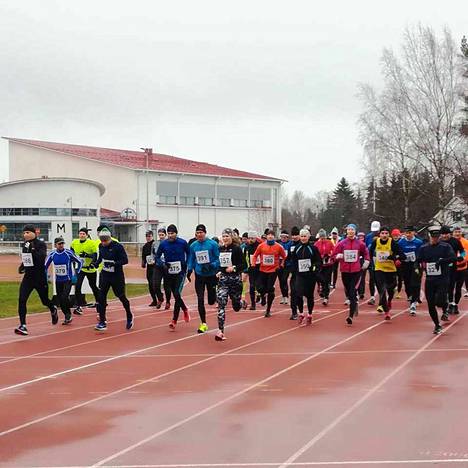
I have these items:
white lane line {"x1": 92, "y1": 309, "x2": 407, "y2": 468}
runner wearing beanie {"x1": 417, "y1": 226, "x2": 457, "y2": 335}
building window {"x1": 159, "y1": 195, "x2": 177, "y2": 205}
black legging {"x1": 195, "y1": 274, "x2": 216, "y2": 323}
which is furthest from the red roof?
white lane line {"x1": 92, "y1": 309, "x2": 407, "y2": 468}

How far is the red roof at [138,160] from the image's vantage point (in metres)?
80.8

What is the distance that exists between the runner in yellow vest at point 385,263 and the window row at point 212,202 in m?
65.0

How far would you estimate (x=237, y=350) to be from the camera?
38.3ft

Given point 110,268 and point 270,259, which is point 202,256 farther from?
point 270,259

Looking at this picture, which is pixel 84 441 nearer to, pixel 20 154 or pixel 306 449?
pixel 306 449

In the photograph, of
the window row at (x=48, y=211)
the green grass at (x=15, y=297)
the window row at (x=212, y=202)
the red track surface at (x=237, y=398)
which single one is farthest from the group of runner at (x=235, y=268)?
the window row at (x=212, y=202)

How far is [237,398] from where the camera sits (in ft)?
26.8

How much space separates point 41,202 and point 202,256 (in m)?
57.5

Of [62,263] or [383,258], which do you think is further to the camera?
[383,258]

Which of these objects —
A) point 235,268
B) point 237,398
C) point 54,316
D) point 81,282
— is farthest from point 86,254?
point 237,398

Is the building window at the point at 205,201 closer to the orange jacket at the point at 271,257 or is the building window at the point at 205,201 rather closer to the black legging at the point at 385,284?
the orange jacket at the point at 271,257

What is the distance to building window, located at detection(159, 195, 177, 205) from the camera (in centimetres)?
8012

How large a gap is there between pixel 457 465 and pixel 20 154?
81.6 metres

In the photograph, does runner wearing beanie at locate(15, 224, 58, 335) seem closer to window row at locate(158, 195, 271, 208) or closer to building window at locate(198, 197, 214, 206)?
window row at locate(158, 195, 271, 208)
